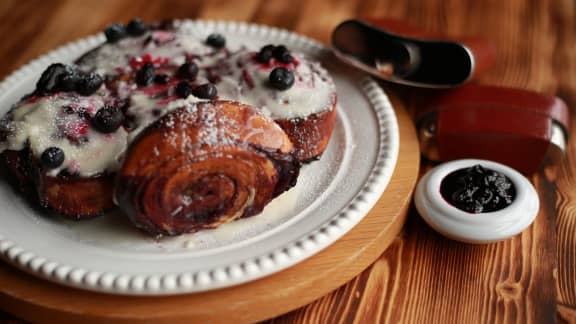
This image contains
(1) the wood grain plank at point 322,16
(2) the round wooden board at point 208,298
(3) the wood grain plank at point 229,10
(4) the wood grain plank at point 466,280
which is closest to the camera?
(2) the round wooden board at point 208,298

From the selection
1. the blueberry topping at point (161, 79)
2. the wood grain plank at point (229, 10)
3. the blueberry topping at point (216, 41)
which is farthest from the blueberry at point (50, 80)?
the wood grain plank at point (229, 10)

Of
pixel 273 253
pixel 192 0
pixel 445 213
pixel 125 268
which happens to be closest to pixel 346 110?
pixel 445 213

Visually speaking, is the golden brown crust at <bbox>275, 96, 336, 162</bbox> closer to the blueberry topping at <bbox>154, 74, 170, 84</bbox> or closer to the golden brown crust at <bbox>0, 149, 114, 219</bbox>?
the blueberry topping at <bbox>154, 74, 170, 84</bbox>

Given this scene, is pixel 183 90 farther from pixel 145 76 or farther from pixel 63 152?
pixel 63 152

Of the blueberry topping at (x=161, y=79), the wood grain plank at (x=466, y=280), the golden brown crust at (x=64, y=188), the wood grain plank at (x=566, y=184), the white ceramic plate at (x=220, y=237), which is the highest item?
the blueberry topping at (x=161, y=79)

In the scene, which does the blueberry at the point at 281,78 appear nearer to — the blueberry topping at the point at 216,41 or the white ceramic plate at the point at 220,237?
the white ceramic plate at the point at 220,237

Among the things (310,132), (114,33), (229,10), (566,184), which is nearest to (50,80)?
(114,33)

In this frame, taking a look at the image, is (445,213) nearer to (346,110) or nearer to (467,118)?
(467,118)
